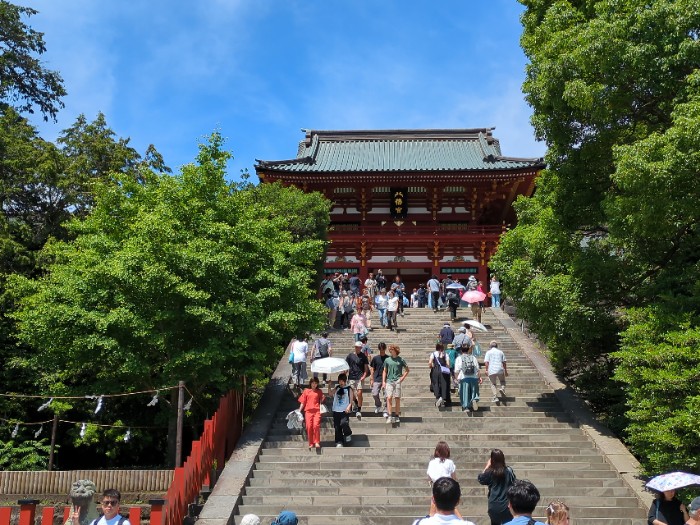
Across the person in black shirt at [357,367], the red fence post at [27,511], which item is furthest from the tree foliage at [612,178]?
the red fence post at [27,511]

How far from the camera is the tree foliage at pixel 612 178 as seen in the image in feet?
30.3

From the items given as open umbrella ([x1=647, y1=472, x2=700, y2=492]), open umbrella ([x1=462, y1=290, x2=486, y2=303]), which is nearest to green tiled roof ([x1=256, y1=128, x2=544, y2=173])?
open umbrella ([x1=462, y1=290, x2=486, y2=303])

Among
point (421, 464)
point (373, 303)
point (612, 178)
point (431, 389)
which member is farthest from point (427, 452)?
point (373, 303)

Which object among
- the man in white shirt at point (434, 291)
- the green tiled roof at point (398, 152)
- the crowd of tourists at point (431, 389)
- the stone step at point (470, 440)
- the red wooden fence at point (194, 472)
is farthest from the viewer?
the green tiled roof at point (398, 152)

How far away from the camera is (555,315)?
11469mm

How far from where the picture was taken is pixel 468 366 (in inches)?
467

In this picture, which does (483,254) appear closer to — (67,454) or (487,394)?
(487,394)

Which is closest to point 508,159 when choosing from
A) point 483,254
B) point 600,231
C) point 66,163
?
point 483,254

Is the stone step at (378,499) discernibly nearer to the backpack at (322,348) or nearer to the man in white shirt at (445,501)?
the backpack at (322,348)

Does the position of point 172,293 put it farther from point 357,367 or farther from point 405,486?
point 405,486

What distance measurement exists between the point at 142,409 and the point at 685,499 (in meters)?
10.8

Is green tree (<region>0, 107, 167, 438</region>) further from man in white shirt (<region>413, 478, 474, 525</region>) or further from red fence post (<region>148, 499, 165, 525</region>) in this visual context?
A: man in white shirt (<region>413, 478, 474, 525</region>)

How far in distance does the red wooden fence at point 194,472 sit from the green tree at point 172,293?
74 centimetres

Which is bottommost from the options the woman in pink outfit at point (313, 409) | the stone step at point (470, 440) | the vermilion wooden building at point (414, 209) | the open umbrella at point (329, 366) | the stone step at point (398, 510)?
→ the stone step at point (398, 510)
